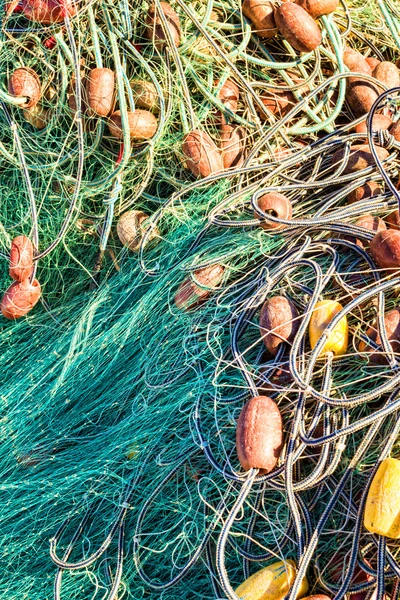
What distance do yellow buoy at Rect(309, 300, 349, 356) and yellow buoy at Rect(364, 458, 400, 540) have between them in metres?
0.35

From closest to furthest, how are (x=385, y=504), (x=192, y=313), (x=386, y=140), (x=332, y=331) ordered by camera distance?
(x=385, y=504) → (x=332, y=331) → (x=192, y=313) → (x=386, y=140)

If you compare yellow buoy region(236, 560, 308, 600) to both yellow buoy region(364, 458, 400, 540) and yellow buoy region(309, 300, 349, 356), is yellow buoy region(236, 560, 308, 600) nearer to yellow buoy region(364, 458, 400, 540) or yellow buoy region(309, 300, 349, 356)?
yellow buoy region(364, 458, 400, 540)

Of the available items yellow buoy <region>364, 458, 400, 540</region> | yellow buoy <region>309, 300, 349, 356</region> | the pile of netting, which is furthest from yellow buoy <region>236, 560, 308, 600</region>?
yellow buoy <region>309, 300, 349, 356</region>

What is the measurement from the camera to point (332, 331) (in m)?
1.91

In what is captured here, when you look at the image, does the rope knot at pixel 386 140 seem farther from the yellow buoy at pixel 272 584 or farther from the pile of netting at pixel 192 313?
the yellow buoy at pixel 272 584

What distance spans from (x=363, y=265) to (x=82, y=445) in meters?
0.96

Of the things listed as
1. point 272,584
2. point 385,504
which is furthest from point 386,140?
point 272,584

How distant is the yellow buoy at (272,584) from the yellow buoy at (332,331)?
0.53 m

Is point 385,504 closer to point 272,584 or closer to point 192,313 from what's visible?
point 272,584

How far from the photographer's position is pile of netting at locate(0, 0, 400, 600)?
1.86 meters

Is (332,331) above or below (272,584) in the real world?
above

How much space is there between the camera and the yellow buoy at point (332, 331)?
6.32 ft

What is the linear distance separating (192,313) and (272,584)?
82 centimetres

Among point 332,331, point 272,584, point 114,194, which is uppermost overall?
point 114,194
